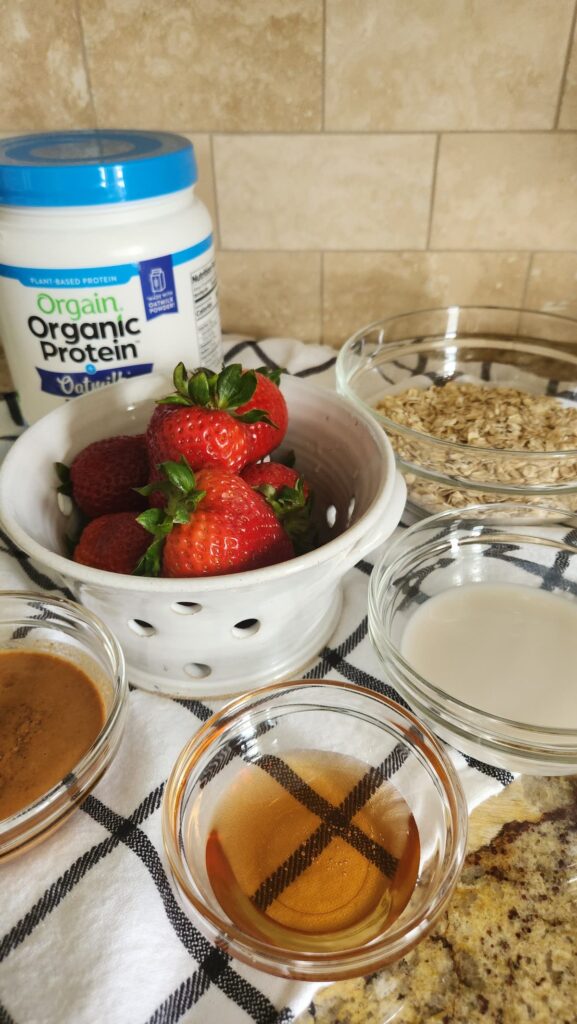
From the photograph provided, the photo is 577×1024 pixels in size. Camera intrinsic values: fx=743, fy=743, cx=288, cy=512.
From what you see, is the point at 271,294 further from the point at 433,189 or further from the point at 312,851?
the point at 312,851

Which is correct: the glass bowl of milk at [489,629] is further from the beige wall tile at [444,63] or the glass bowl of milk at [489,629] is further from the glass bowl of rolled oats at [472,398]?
the beige wall tile at [444,63]

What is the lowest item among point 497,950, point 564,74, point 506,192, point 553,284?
point 497,950

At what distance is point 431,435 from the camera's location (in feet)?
2.20

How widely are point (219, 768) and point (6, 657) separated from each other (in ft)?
0.52

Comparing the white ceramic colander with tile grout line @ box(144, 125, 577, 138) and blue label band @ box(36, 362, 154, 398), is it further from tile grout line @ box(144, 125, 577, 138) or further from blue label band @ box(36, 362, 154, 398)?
tile grout line @ box(144, 125, 577, 138)

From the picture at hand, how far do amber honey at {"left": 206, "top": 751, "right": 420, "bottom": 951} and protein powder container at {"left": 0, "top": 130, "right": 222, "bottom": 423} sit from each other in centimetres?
35

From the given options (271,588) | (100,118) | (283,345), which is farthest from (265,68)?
(271,588)

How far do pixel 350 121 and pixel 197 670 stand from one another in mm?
581

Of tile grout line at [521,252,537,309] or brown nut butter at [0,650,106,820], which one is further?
tile grout line at [521,252,537,309]

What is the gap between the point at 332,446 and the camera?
1.80 ft

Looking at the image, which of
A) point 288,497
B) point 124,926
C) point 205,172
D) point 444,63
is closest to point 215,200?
point 205,172

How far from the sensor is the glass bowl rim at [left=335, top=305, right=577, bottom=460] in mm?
568

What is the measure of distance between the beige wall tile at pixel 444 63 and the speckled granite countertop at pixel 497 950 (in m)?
0.65

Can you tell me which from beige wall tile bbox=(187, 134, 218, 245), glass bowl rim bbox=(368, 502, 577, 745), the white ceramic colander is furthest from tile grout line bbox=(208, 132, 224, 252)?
glass bowl rim bbox=(368, 502, 577, 745)
